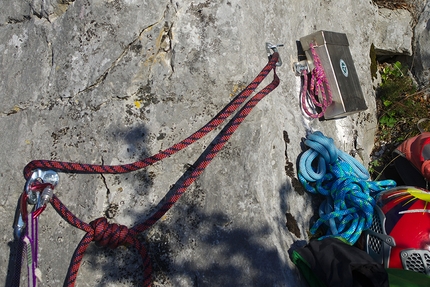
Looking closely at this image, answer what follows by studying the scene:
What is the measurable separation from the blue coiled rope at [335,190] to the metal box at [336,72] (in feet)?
1.02

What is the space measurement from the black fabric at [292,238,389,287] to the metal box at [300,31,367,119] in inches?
37.9

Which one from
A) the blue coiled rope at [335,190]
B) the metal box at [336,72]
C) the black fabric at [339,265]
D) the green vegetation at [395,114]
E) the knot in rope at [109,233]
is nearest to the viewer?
the black fabric at [339,265]

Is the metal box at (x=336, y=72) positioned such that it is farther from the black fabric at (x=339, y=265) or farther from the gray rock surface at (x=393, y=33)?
the gray rock surface at (x=393, y=33)

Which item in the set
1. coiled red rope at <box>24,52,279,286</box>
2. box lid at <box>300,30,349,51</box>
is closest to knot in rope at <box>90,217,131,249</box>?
coiled red rope at <box>24,52,279,286</box>

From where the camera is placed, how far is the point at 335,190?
2.57m

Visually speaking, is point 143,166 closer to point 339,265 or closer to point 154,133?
point 154,133

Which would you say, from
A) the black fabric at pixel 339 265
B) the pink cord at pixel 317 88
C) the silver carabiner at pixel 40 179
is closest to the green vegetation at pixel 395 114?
the pink cord at pixel 317 88

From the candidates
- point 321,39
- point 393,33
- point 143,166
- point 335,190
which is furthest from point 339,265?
point 393,33

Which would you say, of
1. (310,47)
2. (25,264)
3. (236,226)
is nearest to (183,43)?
(310,47)

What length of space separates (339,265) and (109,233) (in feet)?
3.78

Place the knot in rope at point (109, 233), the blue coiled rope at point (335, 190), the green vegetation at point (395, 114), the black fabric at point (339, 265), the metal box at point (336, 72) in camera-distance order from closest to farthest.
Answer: the black fabric at point (339, 265) < the knot in rope at point (109, 233) < the blue coiled rope at point (335, 190) < the metal box at point (336, 72) < the green vegetation at point (395, 114)

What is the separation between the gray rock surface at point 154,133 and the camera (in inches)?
88.0

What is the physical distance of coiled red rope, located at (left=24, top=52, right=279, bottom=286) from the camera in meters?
2.15

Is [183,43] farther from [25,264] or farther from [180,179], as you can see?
[25,264]
